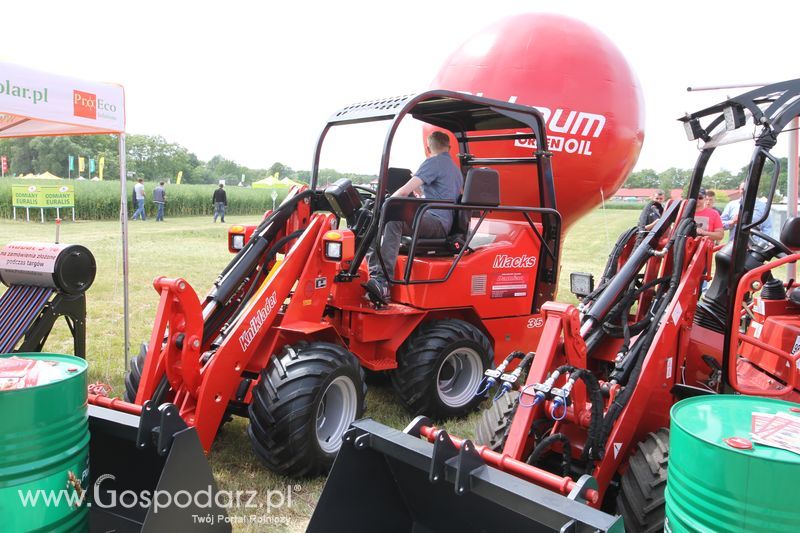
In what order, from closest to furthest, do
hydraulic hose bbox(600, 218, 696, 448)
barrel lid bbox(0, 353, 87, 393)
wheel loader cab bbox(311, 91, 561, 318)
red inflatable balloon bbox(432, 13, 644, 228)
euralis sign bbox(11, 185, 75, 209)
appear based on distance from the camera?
barrel lid bbox(0, 353, 87, 393) < hydraulic hose bbox(600, 218, 696, 448) < wheel loader cab bbox(311, 91, 561, 318) < euralis sign bbox(11, 185, 75, 209) < red inflatable balloon bbox(432, 13, 644, 228)

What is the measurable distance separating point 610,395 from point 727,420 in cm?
113

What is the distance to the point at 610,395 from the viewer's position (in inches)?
123

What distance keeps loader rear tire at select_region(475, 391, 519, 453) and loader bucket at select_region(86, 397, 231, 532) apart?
1.39 metres

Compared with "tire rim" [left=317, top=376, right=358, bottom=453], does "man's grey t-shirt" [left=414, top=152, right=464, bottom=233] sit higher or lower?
higher

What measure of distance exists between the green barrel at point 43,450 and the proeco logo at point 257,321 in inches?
51.8

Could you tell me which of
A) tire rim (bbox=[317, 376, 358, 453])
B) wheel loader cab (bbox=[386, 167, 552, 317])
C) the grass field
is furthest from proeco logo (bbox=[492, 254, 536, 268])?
tire rim (bbox=[317, 376, 358, 453])

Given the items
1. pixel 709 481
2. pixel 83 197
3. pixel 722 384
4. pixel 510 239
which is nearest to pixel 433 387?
pixel 510 239

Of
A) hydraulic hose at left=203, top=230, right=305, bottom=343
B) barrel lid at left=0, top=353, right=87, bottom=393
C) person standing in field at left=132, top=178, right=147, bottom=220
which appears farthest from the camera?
person standing in field at left=132, top=178, right=147, bottom=220

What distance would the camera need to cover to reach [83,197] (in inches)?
1061

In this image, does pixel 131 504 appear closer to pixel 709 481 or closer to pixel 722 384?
pixel 709 481

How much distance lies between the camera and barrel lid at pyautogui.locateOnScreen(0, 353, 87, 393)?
7.72 ft

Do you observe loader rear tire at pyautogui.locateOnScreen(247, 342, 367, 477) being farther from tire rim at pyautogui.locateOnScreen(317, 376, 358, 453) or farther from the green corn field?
the green corn field

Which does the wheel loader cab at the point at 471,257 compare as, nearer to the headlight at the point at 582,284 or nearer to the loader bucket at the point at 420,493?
the headlight at the point at 582,284

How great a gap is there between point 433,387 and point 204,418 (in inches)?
73.7
